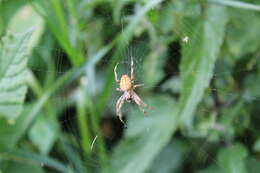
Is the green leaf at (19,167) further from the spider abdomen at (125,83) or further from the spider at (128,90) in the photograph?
the spider abdomen at (125,83)

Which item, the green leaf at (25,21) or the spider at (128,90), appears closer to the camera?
the spider at (128,90)

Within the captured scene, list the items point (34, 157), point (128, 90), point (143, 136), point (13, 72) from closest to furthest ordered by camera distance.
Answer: point (13, 72), point (34, 157), point (143, 136), point (128, 90)

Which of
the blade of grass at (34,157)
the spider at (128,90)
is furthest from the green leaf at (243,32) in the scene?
the blade of grass at (34,157)

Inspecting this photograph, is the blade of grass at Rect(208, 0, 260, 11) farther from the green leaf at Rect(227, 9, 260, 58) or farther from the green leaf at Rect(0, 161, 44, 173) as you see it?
the green leaf at Rect(0, 161, 44, 173)

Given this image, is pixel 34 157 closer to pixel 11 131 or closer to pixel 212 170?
pixel 11 131

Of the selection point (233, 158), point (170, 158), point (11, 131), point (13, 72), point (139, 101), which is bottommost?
point (170, 158)

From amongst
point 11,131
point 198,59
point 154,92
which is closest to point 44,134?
point 11,131
